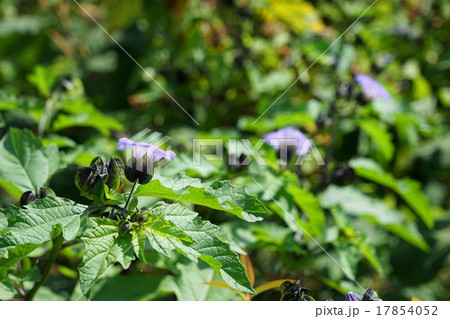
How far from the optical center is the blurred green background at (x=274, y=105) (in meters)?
1.70

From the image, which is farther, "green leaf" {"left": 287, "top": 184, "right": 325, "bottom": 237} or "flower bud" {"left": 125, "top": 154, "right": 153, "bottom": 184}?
"green leaf" {"left": 287, "top": 184, "right": 325, "bottom": 237}

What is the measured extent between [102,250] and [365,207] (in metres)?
1.11

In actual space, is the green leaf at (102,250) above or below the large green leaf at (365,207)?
above

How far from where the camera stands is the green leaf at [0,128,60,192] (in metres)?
1.38

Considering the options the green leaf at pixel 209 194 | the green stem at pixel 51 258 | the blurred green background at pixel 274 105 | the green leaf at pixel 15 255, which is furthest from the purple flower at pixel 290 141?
the green leaf at pixel 15 255

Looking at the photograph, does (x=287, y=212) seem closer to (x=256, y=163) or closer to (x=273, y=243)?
(x=273, y=243)

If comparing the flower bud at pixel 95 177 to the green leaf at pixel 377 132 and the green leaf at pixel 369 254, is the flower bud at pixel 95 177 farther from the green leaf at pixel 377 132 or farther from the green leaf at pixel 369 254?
the green leaf at pixel 377 132

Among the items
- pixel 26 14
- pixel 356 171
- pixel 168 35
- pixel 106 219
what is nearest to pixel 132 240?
pixel 106 219

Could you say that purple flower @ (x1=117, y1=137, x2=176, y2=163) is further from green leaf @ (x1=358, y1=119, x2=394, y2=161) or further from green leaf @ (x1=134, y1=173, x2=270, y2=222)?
green leaf @ (x1=358, y1=119, x2=394, y2=161)

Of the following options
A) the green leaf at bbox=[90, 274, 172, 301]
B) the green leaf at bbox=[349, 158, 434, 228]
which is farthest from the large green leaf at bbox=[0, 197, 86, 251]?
the green leaf at bbox=[349, 158, 434, 228]

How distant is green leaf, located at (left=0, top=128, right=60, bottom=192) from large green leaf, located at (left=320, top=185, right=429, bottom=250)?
899 mm

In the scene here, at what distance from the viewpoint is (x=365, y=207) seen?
184cm

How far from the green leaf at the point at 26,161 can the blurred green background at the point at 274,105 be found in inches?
3.7

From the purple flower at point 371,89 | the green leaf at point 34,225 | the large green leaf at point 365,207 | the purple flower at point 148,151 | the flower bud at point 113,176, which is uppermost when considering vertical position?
the purple flower at point 371,89
